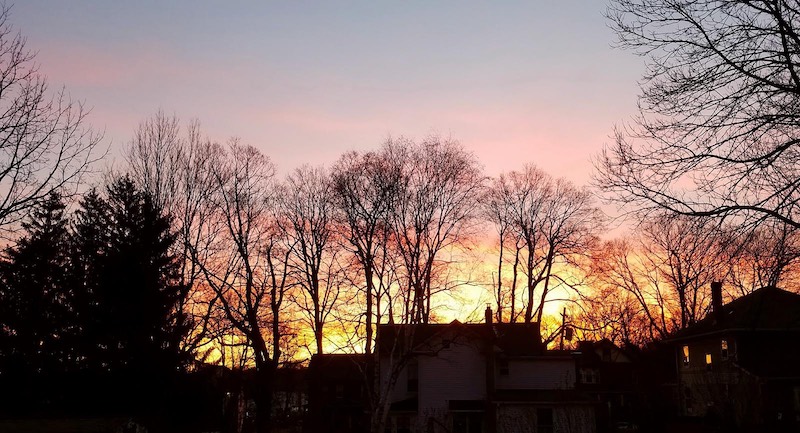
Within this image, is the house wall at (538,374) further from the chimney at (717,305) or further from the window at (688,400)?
the chimney at (717,305)

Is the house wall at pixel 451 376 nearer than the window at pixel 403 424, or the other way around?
the window at pixel 403 424

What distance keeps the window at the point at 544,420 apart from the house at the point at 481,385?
52 mm

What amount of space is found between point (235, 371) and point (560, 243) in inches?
936

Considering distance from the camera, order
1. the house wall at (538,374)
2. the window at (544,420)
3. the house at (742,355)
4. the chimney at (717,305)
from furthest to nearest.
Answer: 1. the house wall at (538,374)
2. the chimney at (717,305)
3. the window at (544,420)
4. the house at (742,355)

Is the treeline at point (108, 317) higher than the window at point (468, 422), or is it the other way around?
the treeline at point (108, 317)

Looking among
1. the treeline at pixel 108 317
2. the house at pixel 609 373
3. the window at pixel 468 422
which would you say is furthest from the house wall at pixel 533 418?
the house at pixel 609 373

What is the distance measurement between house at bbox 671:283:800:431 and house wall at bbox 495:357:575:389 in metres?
7.09

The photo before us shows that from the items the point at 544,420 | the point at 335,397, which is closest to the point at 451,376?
the point at 544,420

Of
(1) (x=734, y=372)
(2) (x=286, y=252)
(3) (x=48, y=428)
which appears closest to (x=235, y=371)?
(2) (x=286, y=252)

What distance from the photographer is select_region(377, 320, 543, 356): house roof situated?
4059 cm

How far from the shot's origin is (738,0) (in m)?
11.3

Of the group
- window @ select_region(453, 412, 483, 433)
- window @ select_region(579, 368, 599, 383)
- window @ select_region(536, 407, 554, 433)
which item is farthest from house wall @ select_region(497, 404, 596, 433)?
window @ select_region(579, 368, 599, 383)

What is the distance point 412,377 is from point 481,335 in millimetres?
5219

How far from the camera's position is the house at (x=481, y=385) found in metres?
37.7
